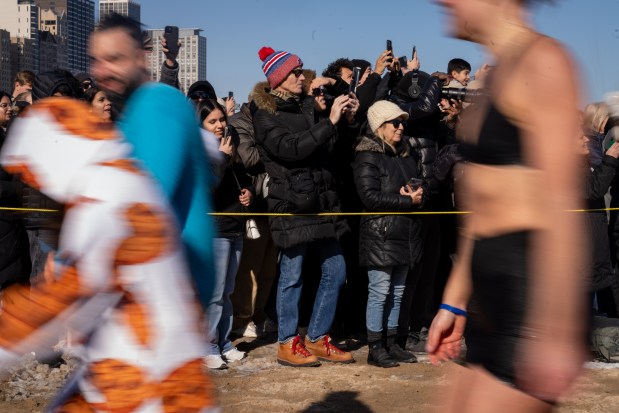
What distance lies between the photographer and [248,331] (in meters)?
8.05

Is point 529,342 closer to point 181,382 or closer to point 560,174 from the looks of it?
point 560,174

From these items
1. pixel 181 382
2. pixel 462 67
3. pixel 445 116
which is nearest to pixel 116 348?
pixel 181 382

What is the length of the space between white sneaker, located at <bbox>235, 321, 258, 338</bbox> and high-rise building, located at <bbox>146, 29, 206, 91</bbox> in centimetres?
216

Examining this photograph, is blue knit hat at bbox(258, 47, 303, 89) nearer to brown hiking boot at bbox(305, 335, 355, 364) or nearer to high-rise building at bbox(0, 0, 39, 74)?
brown hiking boot at bbox(305, 335, 355, 364)

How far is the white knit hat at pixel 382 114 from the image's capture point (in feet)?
23.1

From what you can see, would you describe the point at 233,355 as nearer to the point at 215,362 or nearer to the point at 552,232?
the point at 215,362

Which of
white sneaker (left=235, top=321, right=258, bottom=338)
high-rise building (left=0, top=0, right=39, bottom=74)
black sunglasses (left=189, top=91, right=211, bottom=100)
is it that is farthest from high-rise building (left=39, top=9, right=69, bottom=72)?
black sunglasses (left=189, top=91, right=211, bottom=100)

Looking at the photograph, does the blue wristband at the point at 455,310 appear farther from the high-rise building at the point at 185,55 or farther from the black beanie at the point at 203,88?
the black beanie at the point at 203,88

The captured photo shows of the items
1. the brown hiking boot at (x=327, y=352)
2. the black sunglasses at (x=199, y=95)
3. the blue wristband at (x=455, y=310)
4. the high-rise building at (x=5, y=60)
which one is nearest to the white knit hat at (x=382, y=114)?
the black sunglasses at (x=199, y=95)

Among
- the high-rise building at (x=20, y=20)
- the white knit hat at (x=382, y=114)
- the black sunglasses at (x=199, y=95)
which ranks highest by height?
the high-rise building at (x=20, y=20)

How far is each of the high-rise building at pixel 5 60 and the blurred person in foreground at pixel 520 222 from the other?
69.7 m

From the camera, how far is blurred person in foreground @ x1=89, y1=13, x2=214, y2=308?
2.45m

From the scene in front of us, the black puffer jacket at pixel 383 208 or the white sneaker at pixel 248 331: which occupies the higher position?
the black puffer jacket at pixel 383 208

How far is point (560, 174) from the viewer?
2.30m
